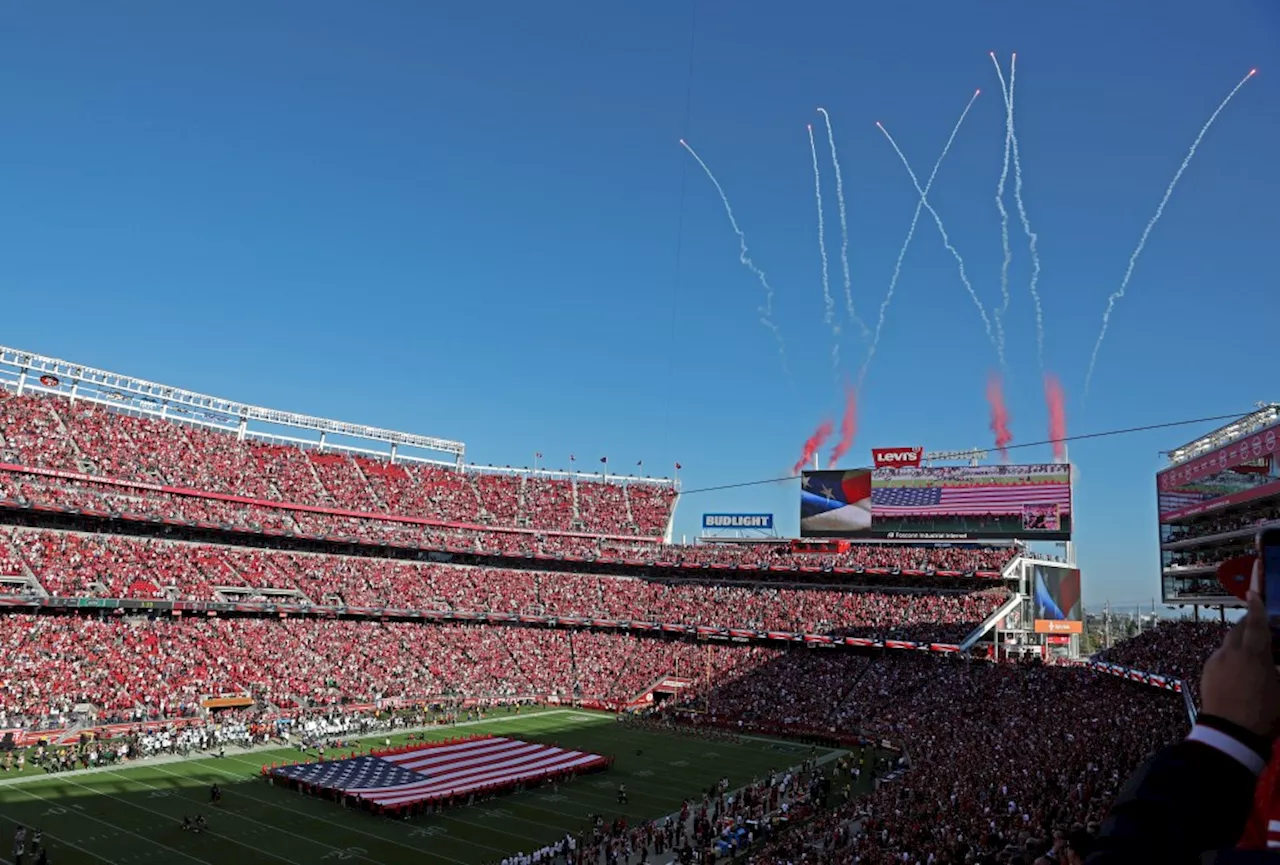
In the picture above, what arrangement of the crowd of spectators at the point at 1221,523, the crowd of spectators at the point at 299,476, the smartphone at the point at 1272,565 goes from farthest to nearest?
the crowd of spectators at the point at 299,476 → the crowd of spectators at the point at 1221,523 → the smartphone at the point at 1272,565

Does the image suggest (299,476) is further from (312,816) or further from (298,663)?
(312,816)

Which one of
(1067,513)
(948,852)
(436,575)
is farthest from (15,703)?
(1067,513)

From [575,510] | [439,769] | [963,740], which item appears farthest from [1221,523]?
[575,510]

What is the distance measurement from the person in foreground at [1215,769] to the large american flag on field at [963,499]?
6134cm

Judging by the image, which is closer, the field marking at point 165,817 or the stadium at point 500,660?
the field marking at point 165,817

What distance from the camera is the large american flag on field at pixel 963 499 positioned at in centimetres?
5881

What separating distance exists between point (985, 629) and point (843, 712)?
35.9 ft

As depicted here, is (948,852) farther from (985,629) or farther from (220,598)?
(220,598)

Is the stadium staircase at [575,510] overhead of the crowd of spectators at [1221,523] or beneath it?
overhead

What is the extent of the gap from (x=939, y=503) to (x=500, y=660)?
1245 inches

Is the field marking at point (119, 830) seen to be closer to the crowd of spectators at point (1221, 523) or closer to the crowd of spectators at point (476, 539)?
the crowd of spectators at point (476, 539)

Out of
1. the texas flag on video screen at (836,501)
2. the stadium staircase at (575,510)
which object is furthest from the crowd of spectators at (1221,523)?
the stadium staircase at (575,510)

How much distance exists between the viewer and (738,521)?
74.2 m

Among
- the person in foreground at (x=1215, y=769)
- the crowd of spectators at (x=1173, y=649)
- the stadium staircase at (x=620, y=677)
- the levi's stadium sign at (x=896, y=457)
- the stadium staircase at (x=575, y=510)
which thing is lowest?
the stadium staircase at (x=620, y=677)
